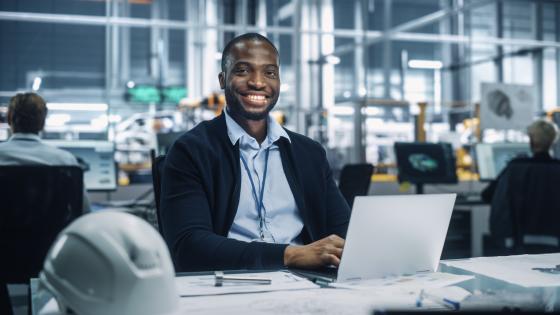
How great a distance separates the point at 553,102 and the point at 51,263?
46.7 ft

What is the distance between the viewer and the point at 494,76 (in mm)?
14555

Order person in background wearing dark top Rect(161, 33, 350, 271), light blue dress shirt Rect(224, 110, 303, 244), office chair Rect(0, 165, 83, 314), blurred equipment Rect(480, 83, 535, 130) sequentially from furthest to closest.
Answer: blurred equipment Rect(480, 83, 535, 130), office chair Rect(0, 165, 83, 314), light blue dress shirt Rect(224, 110, 303, 244), person in background wearing dark top Rect(161, 33, 350, 271)

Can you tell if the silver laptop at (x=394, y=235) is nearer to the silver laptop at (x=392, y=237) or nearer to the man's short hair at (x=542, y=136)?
the silver laptop at (x=392, y=237)

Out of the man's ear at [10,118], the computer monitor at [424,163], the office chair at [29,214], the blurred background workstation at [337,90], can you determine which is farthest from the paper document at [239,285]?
the computer monitor at [424,163]

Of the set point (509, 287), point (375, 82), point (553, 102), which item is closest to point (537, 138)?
point (509, 287)

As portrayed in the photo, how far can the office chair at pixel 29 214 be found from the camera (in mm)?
2717

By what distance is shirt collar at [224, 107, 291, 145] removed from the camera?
6.21 feet

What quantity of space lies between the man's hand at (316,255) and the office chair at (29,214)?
1.65 m

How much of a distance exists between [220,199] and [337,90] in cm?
1561

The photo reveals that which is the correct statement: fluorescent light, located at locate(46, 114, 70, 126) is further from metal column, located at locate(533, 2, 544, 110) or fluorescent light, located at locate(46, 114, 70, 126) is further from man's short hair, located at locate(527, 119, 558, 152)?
metal column, located at locate(533, 2, 544, 110)

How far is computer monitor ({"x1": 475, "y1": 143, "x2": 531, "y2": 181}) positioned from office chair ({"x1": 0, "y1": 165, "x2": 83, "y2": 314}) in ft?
12.4

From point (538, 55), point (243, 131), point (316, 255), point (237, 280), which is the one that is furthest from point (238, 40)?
point (538, 55)

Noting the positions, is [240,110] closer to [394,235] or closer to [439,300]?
[394,235]

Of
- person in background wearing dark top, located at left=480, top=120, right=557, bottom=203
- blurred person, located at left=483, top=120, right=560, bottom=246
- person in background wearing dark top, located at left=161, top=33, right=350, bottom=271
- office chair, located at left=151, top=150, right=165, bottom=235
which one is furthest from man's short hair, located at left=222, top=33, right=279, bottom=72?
person in background wearing dark top, located at left=480, top=120, right=557, bottom=203
